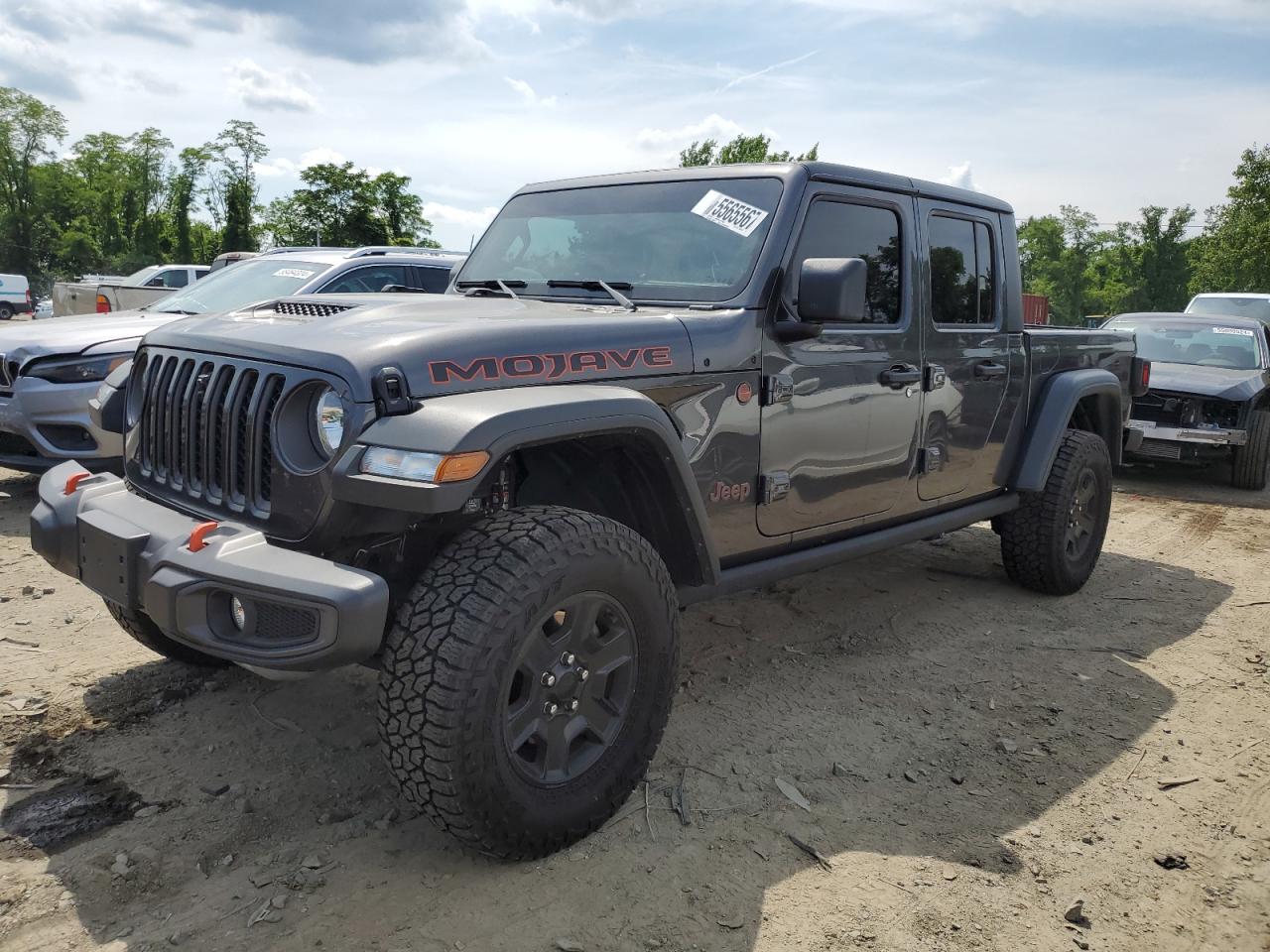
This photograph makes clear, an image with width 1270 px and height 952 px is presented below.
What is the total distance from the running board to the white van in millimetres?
39147

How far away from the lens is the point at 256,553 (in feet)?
7.93

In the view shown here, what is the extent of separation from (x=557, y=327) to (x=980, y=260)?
258 cm

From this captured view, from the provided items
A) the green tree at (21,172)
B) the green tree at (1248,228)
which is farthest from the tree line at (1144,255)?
the green tree at (21,172)

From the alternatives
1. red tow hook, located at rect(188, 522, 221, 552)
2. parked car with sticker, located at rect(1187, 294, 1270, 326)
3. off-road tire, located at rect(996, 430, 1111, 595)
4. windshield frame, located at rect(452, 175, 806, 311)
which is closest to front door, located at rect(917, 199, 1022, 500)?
off-road tire, located at rect(996, 430, 1111, 595)

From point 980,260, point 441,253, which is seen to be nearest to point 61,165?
point 441,253

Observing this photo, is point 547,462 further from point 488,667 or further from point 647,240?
point 647,240

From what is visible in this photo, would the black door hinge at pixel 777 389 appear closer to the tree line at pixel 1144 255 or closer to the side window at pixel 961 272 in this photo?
the side window at pixel 961 272

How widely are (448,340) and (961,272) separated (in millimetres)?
2736

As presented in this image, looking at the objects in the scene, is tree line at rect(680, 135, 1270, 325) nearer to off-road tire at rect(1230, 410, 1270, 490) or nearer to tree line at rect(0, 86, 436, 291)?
off-road tire at rect(1230, 410, 1270, 490)

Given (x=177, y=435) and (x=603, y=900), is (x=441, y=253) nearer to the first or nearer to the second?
(x=177, y=435)

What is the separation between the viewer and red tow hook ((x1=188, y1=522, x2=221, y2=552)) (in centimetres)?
248

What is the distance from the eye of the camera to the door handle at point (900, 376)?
152 inches

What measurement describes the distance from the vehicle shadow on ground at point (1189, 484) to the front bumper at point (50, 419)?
818 centimetres

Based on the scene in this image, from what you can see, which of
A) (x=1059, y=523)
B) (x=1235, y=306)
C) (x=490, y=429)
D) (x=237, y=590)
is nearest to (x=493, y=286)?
(x=490, y=429)
